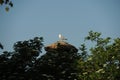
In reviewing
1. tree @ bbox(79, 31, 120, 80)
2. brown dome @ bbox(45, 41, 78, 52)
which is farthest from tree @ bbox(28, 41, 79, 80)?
tree @ bbox(79, 31, 120, 80)

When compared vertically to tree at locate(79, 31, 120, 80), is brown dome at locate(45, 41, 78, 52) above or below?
above

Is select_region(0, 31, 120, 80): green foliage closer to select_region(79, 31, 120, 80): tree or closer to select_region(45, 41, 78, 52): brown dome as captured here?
select_region(45, 41, 78, 52): brown dome

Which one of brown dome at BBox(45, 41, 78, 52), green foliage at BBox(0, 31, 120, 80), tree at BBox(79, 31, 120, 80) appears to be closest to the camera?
tree at BBox(79, 31, 120, 80)

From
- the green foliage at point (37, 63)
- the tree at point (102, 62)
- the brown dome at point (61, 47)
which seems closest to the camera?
the tree at point (102, 62)

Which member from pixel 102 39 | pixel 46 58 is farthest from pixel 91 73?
pixel 46 58

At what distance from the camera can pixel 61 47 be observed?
2448 centimetres

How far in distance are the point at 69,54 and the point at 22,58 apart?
4.32 metres

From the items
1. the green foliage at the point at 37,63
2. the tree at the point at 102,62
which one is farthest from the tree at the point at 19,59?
the tree at the point at 102,62

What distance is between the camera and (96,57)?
45.0 ft

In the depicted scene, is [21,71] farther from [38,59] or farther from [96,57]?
[96,57]

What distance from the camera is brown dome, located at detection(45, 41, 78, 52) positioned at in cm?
2442

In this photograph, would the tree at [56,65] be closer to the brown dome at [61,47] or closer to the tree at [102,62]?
the brown dome at [61,47]

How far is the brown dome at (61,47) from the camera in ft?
80.1

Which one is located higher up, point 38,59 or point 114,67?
point 38,59
